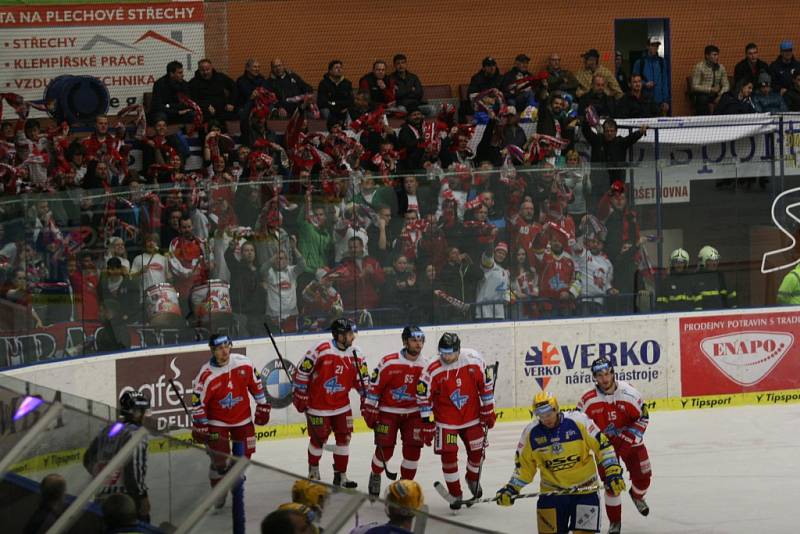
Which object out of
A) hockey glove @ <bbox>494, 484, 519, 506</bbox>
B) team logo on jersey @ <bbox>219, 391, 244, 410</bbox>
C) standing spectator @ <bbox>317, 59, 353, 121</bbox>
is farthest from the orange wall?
hockey glove @ <bbox>494, 484, 519, 506</bbox>

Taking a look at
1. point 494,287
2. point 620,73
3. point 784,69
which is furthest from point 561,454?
point 620,73

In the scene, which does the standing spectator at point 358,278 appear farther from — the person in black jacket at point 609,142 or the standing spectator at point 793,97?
the standing spectator at point 793,97

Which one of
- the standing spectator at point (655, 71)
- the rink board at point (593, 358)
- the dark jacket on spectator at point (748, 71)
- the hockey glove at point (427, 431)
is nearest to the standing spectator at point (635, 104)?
the standing spectator at point (655, 71)

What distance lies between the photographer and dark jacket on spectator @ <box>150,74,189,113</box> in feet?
57.0

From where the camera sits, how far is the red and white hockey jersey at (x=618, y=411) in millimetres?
11016

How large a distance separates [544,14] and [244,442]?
1064cm

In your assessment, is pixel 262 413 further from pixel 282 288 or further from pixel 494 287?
pixel 494 287

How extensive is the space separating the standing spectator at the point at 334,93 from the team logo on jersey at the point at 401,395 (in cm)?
637

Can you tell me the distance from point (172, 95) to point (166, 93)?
74 mm

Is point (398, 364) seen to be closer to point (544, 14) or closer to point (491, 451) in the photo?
point (491, 451)

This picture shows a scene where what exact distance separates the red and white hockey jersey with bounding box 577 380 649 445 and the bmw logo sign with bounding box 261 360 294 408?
14.5 ft

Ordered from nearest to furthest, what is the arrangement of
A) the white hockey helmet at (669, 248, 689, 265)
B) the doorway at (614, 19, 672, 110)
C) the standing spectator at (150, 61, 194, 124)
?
the white hockey helmet at (669, 248, 689, 265) → the standing spectator at (150, 61, 194, 124) → the doorway at (614, 19, 672, 110)

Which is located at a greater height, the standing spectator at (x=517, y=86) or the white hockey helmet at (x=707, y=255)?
the standing spectator at (x=517, y=86)

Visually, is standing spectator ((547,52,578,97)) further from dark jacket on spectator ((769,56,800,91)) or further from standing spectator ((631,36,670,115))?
dark jacket on spectator ((769,56,800,91))
